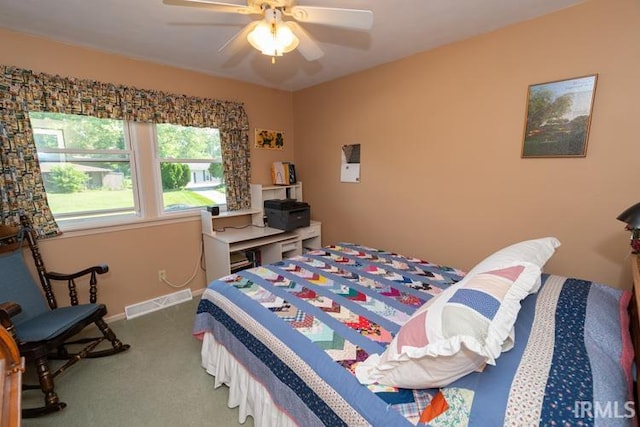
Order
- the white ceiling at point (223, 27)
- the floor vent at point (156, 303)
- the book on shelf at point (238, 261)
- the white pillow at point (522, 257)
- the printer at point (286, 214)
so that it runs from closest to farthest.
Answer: the white pillow at point (522, 257) → the white ceiling at point (223, 27) → the floor vent at point (156, 303) → the book on shelf at point (238, 261) → the printer at point (286, 214)

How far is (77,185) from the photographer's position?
242 cm

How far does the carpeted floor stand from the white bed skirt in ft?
0.28

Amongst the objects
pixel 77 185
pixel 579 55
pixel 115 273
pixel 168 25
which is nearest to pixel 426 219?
pixel 579 55

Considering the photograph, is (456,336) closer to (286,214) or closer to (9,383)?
(9,383)

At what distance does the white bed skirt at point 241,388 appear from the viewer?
1.34 m

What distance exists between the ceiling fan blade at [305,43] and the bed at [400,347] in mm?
1495

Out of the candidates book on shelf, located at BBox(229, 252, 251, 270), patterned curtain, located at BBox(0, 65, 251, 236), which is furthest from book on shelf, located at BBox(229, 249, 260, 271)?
patterned curtain, located at BBox(0, 65, 251, 236)

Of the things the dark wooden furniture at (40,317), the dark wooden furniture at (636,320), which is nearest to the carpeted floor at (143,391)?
the dark wooden furniture at (40,317)

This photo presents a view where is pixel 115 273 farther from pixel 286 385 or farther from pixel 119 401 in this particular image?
pixel 286 385

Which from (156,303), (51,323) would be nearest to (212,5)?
(51,323)

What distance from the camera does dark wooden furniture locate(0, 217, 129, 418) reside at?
63.9 inches

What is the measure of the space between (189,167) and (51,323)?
5.71ft

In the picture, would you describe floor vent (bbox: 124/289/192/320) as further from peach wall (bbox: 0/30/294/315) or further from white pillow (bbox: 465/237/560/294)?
white pillow (bbox: 465/237/560/294)

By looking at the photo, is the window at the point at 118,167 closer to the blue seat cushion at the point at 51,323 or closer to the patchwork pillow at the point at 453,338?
the blue seat cushion at the point at 51,323
